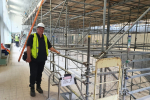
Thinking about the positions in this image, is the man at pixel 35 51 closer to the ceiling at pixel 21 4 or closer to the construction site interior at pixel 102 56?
the construction site interior at pixel 102 56

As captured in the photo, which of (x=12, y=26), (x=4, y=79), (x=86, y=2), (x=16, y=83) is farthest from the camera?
(x=12, y=26)

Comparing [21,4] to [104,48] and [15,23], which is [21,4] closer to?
[15,23]

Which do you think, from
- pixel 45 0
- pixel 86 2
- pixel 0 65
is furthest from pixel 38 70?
pixel 0 65

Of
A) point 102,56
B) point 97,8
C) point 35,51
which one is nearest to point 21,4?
point 97,8

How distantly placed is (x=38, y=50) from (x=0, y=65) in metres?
4.06

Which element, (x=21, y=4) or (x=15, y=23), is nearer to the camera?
(x=21, y=4)

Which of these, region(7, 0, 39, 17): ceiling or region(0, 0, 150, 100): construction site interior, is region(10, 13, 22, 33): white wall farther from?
region(0, 0, 150, 100): construction site interior

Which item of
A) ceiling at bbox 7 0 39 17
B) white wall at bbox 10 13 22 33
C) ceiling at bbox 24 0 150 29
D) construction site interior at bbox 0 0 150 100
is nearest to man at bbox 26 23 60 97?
construction site interior at bbox 0 0 150 100

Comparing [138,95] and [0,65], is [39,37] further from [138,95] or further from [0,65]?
[138,95]

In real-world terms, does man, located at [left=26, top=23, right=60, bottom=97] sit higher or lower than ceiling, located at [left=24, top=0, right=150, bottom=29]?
lower

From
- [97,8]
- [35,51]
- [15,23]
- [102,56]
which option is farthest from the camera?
[15,23]

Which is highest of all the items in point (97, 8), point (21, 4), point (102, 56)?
point (21, 4)

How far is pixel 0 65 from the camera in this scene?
233 inches

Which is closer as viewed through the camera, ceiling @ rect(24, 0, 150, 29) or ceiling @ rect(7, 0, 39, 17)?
ceiling @ rect(24, 0, 150, 29)
